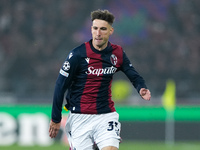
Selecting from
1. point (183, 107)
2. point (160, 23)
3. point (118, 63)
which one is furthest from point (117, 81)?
point (118, 63)

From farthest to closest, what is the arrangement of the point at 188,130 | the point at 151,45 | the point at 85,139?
the point at 151,45 → the point at 188,130 → the point at 85,139

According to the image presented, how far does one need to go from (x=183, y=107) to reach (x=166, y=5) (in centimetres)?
471

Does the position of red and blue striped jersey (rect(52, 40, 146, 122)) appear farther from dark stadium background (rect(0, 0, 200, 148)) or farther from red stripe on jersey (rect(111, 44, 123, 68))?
dark stadium background (rect(0, 0, 200, 148))

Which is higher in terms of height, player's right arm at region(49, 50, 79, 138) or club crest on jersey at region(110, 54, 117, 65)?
club crest on jersey at region(110, 54, 117, 65)

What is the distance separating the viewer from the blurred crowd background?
1423 cm

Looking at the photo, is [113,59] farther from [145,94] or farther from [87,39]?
[87,39]

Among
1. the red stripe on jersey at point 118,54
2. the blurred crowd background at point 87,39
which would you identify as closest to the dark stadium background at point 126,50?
the blurred crowd background at point 87,39

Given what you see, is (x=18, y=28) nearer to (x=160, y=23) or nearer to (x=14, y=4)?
(x=14, y=4)

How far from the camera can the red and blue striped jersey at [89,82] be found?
5.68 meters

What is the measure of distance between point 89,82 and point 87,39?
10.2m

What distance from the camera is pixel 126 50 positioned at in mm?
15617

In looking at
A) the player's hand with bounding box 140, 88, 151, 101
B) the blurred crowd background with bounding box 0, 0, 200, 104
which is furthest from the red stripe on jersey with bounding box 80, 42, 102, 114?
the blurred crowd background with bounding box 0, 0, 200, 104

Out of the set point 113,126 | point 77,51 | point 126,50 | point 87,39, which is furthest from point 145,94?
point 87,39

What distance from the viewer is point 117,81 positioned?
14.6 m
